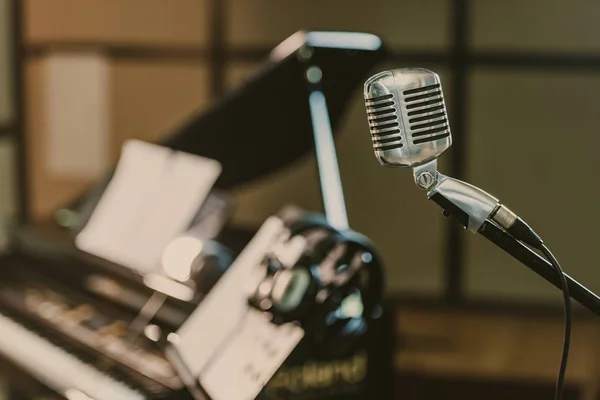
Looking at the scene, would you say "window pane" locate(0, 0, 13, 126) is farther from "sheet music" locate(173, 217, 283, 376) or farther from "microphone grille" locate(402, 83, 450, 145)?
"microphone grille" locate(402, 83, 450, 145)

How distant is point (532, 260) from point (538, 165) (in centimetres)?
337

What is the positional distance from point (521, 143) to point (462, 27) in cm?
62

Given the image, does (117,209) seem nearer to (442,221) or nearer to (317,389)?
(317,389)

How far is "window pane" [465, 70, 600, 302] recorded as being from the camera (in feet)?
13.7

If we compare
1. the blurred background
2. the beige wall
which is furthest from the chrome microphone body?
the beige wall

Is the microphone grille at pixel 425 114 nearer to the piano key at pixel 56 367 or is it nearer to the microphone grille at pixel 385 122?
the microphone grille at pixel 385 122

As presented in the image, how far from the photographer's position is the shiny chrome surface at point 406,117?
0.98m

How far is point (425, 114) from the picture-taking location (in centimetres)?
98

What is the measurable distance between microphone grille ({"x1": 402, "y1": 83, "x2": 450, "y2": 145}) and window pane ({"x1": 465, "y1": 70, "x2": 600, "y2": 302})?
3340mm

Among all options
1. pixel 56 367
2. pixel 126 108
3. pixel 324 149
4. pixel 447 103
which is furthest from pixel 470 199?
pixel 126 108

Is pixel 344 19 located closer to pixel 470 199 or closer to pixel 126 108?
pixel 126 108

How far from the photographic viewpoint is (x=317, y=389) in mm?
1845

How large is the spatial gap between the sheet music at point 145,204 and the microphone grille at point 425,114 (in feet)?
3.63

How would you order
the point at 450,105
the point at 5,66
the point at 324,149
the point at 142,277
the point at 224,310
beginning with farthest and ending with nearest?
the point at 5,66
the point at 450,105
the point at 142,277
the point at 324,149
the point at 224,310
